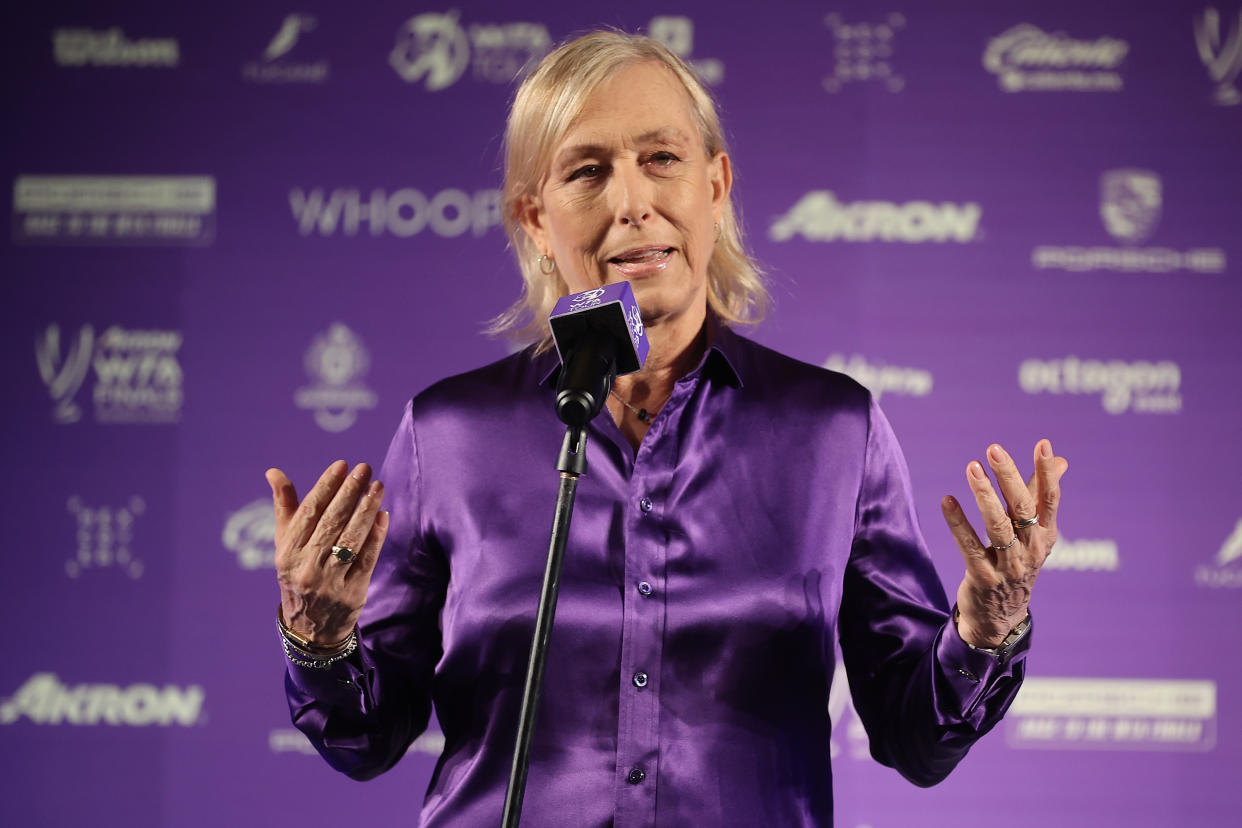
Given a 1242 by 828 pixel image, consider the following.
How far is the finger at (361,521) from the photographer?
107cm

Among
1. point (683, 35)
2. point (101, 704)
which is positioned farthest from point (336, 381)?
point (683, 35)

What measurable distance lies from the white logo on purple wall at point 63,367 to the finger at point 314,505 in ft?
8.48

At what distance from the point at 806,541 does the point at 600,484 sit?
26 cm

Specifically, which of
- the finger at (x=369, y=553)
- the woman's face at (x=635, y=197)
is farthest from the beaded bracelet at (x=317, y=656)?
the woman's face at (x=635, y=197)

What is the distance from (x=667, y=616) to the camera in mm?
1308

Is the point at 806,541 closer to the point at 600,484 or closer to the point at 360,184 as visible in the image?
the point at 600,484

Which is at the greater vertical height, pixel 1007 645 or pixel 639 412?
pixel 639 412

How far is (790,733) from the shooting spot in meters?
1.33

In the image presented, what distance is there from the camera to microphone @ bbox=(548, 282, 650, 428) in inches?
36.7

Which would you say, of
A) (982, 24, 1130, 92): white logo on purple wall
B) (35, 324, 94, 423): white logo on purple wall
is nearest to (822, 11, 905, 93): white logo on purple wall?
(982, 24, 1130, 92): white logo on purple wall

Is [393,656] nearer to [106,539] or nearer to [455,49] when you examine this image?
[106,539]

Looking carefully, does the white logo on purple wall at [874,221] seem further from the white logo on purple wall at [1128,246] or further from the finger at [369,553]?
the finger at [369,553]

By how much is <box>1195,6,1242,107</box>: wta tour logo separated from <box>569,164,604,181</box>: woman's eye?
2557 mm

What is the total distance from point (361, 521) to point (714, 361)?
0.59m
